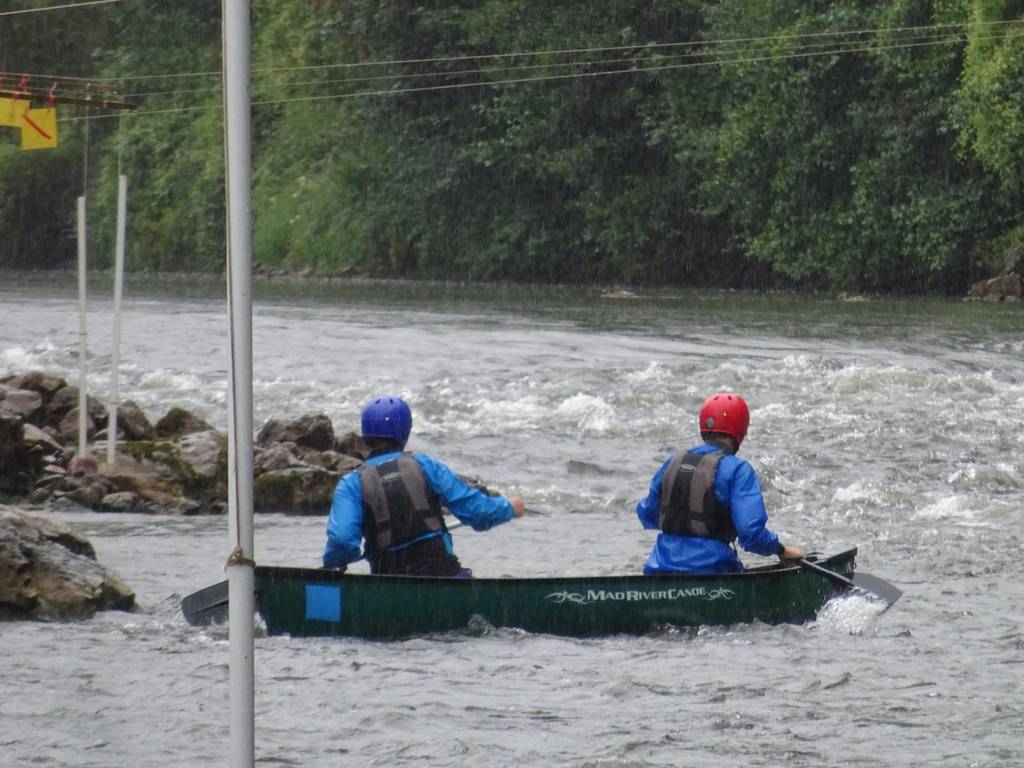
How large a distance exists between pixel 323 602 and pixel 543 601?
112cm

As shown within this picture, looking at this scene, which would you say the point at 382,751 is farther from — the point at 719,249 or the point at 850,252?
the point at 719,249

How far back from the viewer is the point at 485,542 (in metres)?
12.3

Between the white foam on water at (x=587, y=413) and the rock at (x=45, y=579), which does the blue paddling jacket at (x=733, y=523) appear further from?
the white foam on water at (x=587, y=413)

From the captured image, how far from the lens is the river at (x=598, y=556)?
7.08 metres

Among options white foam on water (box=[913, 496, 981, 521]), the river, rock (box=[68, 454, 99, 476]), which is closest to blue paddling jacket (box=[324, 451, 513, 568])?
the river

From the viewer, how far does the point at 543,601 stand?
864 cm

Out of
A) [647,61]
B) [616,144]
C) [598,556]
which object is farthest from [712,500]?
[616,144]

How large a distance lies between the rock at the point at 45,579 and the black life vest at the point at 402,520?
64.9 inches

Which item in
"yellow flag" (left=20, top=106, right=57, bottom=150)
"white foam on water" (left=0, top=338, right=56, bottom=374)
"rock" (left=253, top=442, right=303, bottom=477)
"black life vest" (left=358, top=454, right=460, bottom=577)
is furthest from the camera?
"white foam on water" (left=0, top=338, right=56, bottom=374)

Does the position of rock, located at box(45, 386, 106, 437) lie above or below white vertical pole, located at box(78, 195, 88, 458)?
below

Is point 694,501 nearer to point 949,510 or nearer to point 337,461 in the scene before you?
point 949,510

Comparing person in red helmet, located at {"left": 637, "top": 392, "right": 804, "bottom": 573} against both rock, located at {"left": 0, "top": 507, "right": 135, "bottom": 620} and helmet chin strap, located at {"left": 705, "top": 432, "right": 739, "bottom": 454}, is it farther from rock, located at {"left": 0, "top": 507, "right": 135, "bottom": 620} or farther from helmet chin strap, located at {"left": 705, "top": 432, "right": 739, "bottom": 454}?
rock, located at {"left": 0, "top": 507, "right": 135, "bottom": 620}

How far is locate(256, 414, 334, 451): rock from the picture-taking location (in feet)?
48.6

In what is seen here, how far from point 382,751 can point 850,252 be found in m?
29.1
